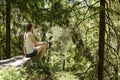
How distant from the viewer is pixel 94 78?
1259cm

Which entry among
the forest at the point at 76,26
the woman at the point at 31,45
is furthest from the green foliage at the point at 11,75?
the woman at the point at 31,45

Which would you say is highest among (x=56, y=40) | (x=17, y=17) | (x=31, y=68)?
(x=17, y=17)

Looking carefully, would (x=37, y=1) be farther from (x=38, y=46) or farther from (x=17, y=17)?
(x=38, y=46)

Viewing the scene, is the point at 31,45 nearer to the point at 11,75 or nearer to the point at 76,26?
the point at 11,75

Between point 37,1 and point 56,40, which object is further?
point 56,40

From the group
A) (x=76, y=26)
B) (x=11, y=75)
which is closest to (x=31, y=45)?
(x=11, y=75)

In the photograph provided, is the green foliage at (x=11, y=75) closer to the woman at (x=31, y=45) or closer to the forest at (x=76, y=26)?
the forest at (x=76, y=26)

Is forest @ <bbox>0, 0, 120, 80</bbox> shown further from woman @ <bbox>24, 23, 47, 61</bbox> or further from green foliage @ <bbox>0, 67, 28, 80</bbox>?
green foliage @ <bbox>0, 67, 28, 80</bbox>

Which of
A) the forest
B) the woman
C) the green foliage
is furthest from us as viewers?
the forest

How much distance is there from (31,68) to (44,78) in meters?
0.58

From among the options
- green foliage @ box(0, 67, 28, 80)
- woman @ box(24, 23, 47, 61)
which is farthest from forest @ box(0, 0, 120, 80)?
green foliage @ box(0, 67, 28, 80)

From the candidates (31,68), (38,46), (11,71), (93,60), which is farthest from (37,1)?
(11,71)

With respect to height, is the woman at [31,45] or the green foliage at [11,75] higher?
the woman at [31,45]

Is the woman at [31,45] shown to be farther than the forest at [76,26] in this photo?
No
